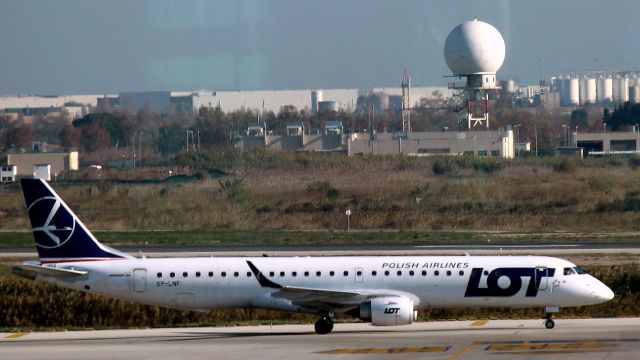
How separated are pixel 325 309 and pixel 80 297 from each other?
12792 mm

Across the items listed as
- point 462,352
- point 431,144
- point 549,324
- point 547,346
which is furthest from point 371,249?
point 431,144

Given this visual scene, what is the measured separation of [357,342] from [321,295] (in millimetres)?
2939

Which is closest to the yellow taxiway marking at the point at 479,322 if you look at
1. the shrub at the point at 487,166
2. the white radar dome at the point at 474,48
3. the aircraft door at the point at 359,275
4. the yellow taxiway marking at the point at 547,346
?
the aircraft door at the point at 359,275

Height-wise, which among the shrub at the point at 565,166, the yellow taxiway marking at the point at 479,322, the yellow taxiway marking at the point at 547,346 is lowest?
the yellow taxiway marking at the point at 479,322

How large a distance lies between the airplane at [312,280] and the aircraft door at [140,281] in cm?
4

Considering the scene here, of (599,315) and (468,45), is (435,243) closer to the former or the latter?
(599,315)

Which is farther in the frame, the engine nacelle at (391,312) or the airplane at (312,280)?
the airplane at (312,280)

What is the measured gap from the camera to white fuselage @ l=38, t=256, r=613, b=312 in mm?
45719

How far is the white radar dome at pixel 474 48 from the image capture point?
161m

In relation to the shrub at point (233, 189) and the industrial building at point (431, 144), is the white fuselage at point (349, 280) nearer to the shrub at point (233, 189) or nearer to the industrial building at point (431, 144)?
the shrub at point (233, 189)

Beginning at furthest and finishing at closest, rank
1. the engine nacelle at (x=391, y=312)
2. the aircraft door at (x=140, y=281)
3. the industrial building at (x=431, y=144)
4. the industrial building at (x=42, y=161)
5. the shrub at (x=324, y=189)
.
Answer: the industrial building at (x=431, y=144) → the industrial building at (x=42, y=161) → the shrub at (x=324, y=189) → the aircraft door at (x=140, y=281) → the engine nacelle at (x=391, y=312)

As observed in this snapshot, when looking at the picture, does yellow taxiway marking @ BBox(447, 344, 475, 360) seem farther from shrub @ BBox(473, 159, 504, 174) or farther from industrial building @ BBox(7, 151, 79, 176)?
industrial building @ BBox(7, 151, 79, 176)

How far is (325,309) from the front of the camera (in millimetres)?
46219

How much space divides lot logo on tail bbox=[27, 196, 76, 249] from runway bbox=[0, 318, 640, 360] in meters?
3.55
